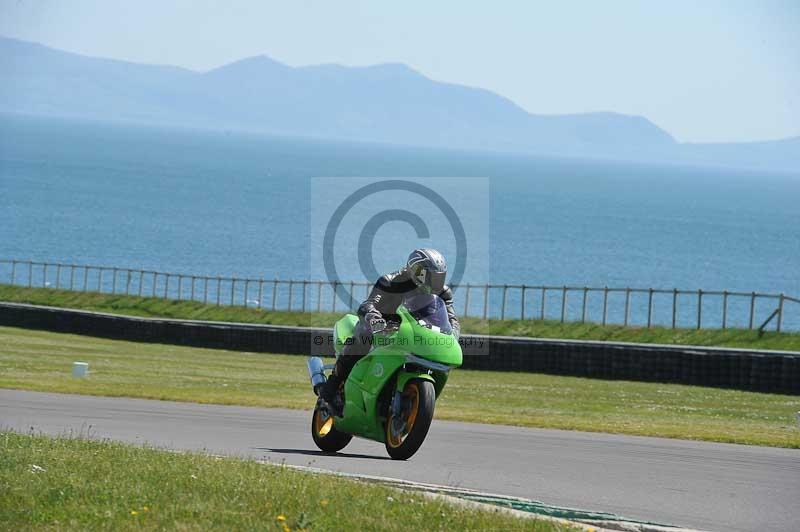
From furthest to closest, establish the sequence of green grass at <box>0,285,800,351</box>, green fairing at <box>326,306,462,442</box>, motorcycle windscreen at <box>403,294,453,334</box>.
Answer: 1. green grass at <box>0,285,800,351</box>
2. motorcycle windscreen at <box>403,294,453,334</box>
3. green fairing at <box>326,306,462,442</box>

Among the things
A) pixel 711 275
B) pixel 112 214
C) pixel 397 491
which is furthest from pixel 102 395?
pixel 112 214

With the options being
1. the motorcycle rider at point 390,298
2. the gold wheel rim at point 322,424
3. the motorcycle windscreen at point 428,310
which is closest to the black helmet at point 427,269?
the motorcycle rider at point 390,298

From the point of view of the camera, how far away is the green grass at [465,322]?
116 feet

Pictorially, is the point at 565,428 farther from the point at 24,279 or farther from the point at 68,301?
the point at 24,279

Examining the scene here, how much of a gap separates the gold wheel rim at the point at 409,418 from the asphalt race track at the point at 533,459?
21 cm

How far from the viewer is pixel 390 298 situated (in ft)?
39.7

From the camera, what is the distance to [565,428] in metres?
16.8

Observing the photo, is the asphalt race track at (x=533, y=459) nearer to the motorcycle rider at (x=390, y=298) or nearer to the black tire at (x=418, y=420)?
the black tire at (x=418, y=420)

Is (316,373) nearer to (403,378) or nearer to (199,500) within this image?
(403,378)

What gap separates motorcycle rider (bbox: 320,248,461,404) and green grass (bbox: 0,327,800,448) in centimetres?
526

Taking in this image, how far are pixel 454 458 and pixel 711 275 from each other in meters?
118

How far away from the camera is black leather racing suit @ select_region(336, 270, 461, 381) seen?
39.0 ft

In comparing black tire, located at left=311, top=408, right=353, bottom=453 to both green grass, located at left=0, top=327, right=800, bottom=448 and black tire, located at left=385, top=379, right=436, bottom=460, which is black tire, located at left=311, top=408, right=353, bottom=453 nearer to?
black tire, located at left=385, top=379, right=436, bottom=460

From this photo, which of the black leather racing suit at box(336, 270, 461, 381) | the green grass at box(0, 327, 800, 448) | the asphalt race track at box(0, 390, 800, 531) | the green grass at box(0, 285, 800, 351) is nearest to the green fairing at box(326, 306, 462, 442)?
the black leather racing suit at box(336, 270, 461, 381)
